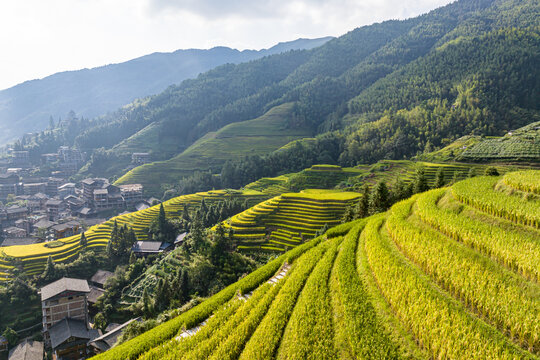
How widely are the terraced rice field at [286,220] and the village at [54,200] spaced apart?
41.7m

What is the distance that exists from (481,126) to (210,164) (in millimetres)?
85216

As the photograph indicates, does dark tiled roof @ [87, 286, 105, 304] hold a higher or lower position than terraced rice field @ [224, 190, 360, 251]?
lower

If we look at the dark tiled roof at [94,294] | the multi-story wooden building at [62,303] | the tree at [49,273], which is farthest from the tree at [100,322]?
the tree at [49,273]

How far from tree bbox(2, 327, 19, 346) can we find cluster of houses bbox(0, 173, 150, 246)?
1158 inches

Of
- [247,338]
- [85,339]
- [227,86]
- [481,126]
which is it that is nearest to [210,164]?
[85,339]

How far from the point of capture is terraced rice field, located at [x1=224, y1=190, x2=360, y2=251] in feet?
119

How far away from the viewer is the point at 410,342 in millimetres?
8312

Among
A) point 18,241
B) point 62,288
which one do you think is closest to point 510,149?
point 62,288

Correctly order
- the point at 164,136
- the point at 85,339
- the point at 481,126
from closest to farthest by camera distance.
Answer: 1. the point at 85,339
2. the point at 481,126
3. the point at 164,136

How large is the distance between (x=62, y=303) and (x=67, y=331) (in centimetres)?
353

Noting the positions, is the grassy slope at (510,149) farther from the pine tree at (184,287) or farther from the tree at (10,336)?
the tree at (10,336)

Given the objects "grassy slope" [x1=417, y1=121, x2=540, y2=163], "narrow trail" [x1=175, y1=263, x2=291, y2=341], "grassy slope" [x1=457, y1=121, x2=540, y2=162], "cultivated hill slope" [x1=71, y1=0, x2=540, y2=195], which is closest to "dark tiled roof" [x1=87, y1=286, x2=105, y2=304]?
"narrow trail" [x1=175, y1=263, x2=291, y2=341]

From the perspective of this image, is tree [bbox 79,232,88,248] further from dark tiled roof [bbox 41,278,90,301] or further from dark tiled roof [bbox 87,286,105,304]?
dark tiled roof [bbox 41,278,90,301]

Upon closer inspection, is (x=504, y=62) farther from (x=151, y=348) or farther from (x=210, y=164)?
(x=151, y=348)
